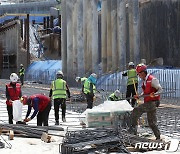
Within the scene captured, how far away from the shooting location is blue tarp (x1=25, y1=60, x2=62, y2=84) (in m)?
35.4

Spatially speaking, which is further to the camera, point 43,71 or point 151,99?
point 43,71

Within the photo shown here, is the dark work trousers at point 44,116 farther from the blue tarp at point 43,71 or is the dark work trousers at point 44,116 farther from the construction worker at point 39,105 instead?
the blue tarp at point 43,71

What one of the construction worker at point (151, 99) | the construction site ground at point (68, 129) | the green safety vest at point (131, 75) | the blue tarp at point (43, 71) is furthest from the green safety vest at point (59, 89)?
the blue tarp at point (43, 71)

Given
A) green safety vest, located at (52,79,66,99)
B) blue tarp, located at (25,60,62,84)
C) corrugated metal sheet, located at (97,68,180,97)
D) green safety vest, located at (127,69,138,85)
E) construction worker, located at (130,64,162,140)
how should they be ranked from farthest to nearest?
blue tarp, located at (25,60,62,84)
corrugated metal sheet, located at (97,68,180,97)
green safety vest, located at (127,69,138,85)
green safety vest, located at (52,79,66,99)
construction worker, located at (130,64,162,140)

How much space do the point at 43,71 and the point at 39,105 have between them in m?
26.3

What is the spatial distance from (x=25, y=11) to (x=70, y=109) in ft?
185

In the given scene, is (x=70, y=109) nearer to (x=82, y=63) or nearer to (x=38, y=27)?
(x=82, y=63)

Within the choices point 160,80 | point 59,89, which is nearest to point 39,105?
point 59,89

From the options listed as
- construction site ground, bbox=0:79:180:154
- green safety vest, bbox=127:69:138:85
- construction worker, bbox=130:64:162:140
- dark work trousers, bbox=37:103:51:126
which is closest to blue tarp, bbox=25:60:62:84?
construction site ground, bbox=0:79:180:154

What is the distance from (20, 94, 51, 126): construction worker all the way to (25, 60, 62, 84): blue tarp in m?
23.3

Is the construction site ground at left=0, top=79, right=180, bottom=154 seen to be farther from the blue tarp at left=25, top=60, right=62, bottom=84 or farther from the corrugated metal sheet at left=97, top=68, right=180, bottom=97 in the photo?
the blue tarp at left=25, top=60, right=62, bottom=84

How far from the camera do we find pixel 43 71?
36906 millimetres

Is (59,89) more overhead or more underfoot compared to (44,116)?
more overhead

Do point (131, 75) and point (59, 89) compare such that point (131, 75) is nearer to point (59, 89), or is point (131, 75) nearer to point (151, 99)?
point (59, 89)
